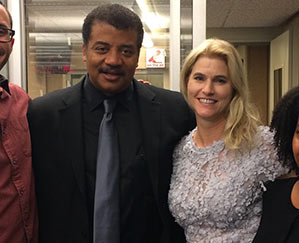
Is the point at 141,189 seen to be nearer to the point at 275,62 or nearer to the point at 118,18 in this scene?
the point at 118,18

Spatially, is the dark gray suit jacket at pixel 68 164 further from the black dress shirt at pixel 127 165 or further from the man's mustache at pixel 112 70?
the man's mustache at pixel 112 70

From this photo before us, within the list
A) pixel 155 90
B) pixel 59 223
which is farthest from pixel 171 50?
pixel 59 223

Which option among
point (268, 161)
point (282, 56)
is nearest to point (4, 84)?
point (268, 161)

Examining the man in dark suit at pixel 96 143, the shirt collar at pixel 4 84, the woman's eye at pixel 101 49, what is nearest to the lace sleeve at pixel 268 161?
the man in dark suit at pixel 96 143

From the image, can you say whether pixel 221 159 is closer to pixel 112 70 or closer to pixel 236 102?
pixel 236 102

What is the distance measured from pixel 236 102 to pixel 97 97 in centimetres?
56

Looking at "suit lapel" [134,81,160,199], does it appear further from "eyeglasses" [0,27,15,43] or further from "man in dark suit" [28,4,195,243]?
"eyeglasses" [0,27,15,43]

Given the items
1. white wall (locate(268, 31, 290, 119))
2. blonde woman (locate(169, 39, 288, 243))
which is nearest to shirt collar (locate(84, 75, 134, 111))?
blonde woman (locate(169, 39, 288, 243))

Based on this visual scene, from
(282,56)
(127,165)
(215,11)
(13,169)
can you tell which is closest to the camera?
(13,169)

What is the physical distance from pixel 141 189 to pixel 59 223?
37 cm

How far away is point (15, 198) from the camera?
1.38m

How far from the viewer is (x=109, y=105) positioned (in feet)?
5.15

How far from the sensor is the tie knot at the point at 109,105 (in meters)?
1.57

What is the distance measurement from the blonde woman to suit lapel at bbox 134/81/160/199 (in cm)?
9
